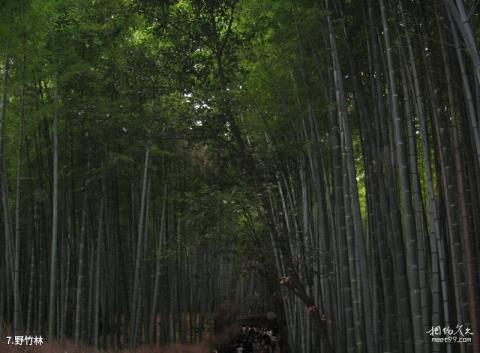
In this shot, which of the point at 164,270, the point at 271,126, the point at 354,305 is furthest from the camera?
the point at 164,270

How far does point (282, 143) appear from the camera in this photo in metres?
6.62

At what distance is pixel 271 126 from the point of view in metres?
6.79

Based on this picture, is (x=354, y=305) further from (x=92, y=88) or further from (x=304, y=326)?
(x=92, y=88)

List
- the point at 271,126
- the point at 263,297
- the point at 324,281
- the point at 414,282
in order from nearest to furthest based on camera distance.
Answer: the point at 414,282, the point at 324,281, the point at 271,126, the point at 263,297

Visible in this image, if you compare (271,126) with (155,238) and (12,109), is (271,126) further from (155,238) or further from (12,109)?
(155,238)

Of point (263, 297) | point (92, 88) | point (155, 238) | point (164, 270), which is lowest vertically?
point (263, 297)

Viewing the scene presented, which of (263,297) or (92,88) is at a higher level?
(92,88)

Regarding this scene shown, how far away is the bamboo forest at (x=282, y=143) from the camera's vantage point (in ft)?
13.8

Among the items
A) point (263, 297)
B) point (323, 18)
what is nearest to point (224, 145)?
point (323, 18)

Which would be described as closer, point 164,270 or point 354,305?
point 354,305

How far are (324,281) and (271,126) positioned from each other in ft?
7.04

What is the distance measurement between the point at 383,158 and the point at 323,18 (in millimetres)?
1528

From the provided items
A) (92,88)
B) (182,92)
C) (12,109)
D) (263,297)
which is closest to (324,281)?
(182,92)

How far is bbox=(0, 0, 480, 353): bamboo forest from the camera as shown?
422 cm
